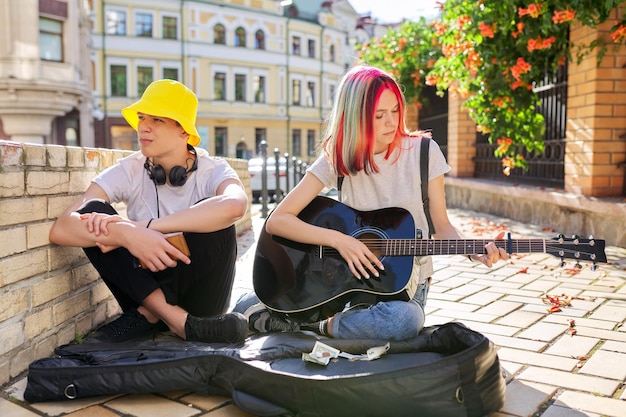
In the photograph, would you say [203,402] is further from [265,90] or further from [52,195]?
[265,90]

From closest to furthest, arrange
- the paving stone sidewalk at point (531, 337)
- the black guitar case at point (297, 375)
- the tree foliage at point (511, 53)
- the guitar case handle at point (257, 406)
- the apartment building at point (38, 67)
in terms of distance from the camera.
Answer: the black guitar case at point (297, 375) → the guitar case handle at point (257, 406) → the paving stone sidewalk at point (531, 337) → the tree foliage at point (511, 53) → the apartment building at point (38, 67)

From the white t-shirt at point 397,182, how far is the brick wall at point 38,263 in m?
1.29

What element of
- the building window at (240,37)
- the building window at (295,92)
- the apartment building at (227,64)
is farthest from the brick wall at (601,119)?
the building window at (295,92)

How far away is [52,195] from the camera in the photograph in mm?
2992

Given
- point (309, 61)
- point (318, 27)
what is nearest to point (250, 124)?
point (309, 61)

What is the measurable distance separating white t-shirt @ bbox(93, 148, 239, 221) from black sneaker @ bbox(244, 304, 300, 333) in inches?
26.0

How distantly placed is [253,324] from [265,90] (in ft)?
117

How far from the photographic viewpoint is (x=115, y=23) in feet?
109

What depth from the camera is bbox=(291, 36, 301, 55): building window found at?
129 ft

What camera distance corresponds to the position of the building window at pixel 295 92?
129 ft

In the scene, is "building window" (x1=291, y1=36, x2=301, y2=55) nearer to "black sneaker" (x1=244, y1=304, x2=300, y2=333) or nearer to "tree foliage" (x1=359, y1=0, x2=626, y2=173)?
"tree foliage" (x1=359, y1=0, x2=626, y2=173)

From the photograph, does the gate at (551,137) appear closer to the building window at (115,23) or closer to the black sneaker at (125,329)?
the black sneaker at (125,329)

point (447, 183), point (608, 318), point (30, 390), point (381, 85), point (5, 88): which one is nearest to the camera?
point (30, 390)

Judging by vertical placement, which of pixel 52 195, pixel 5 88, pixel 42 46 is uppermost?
pixel 42 46
